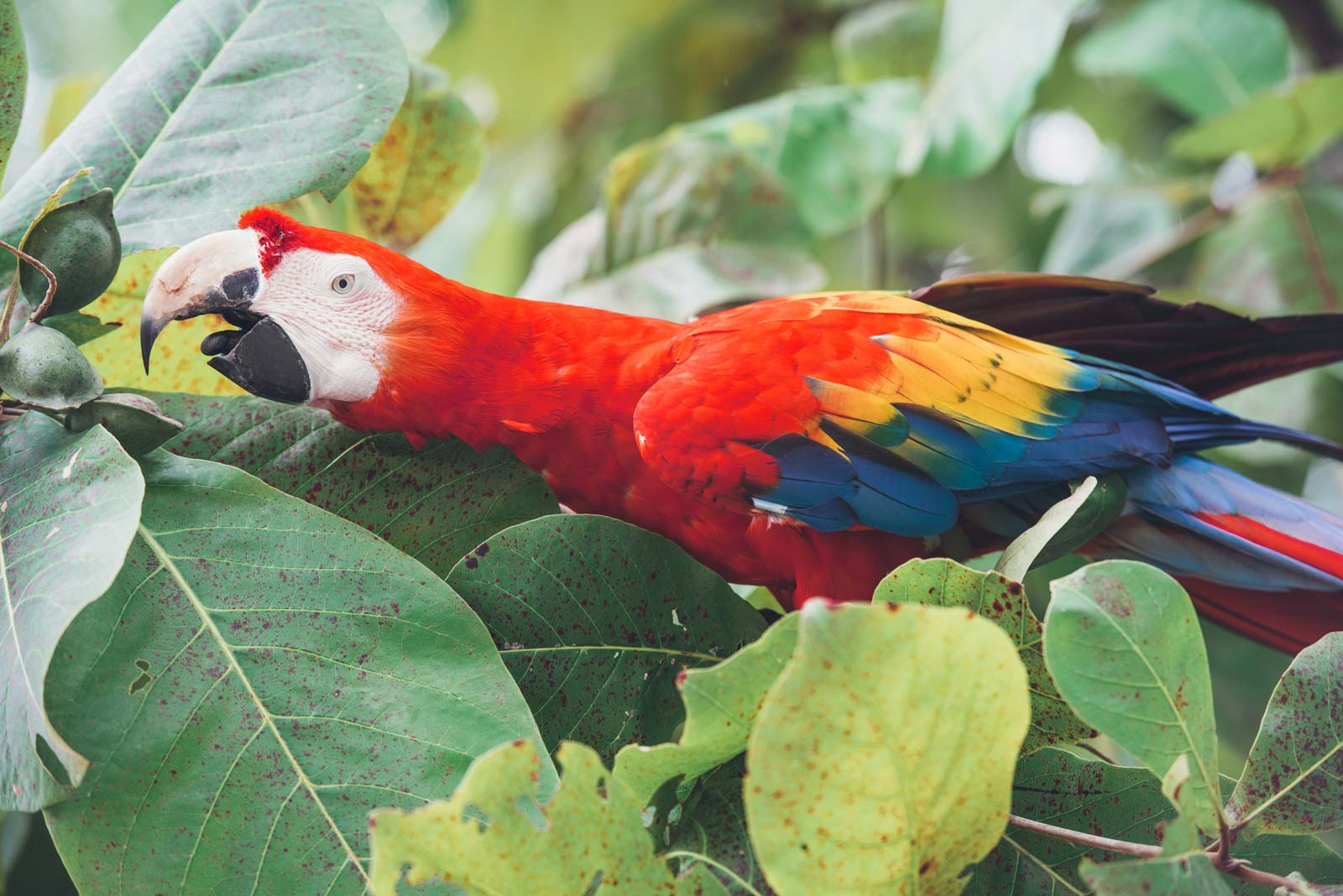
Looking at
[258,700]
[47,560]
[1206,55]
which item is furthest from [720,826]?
[1206,55]

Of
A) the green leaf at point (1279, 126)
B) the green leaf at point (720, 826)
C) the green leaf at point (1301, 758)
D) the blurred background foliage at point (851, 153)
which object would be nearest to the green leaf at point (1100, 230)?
the blurred background foliage at point (851, 153)

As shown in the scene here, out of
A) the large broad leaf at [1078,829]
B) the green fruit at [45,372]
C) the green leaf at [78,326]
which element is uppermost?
the green fruit at [45,372]

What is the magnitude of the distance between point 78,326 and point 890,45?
1234 mm

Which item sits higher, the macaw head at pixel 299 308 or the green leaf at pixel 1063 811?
the macaw head at pixel 299 308

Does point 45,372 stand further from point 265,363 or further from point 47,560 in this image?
point 265,363

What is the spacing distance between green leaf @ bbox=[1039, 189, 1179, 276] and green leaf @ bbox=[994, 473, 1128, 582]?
0.83 meters

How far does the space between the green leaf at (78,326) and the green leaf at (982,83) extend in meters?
0.97

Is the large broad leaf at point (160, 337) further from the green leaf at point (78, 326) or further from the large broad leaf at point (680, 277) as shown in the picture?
the large broad leaf at point (680, 277)

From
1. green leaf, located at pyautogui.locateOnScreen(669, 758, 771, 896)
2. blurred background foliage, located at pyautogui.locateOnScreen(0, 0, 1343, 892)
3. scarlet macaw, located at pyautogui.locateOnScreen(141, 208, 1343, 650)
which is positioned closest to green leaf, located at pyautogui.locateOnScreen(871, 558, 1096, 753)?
green leaf, located at pyautogui.locateOnScreen(669, 758, 771, 896)

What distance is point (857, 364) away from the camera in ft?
2.73

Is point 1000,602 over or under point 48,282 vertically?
under

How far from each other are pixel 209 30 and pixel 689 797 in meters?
0.63

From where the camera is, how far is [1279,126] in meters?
1.39

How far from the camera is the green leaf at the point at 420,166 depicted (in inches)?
38.5
